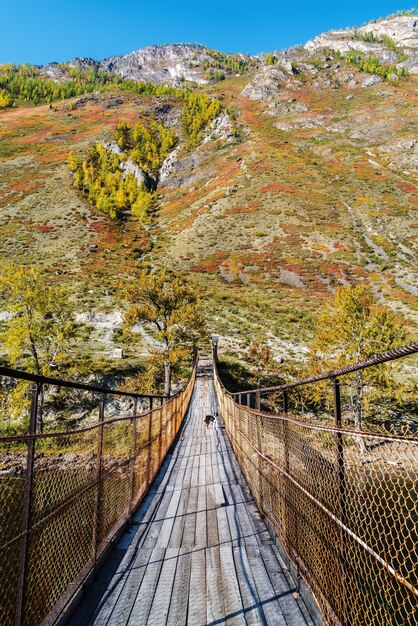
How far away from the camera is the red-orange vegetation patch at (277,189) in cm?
7562

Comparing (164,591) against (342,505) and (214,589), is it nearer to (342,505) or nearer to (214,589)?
→ (214,589)

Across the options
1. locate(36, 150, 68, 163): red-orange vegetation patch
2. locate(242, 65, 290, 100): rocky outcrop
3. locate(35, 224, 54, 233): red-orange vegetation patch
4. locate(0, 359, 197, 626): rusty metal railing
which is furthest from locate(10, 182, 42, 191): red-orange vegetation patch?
locate(242, 65, 290, 100): rocky outcrop

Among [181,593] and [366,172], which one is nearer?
[181,593]

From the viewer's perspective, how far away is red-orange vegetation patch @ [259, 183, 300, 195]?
7562 cm

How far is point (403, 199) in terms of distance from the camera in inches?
2817

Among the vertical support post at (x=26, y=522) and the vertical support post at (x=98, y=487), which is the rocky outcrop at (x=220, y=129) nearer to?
the vertical support post at (x=98, y=487)

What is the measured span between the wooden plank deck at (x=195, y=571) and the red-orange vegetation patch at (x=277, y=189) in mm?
75589

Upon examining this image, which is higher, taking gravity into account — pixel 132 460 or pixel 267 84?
pixel 267 84

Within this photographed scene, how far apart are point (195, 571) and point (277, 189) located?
7909cm

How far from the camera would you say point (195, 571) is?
14.1ft

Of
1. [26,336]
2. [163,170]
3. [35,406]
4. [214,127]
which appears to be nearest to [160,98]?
[214,127]

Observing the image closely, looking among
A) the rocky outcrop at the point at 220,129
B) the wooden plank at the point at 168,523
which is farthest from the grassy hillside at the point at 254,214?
the wooden plank at the point at 168,523

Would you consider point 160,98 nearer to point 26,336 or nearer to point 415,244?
point 415,244

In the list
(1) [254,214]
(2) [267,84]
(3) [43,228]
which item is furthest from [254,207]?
(2) [267,84]
